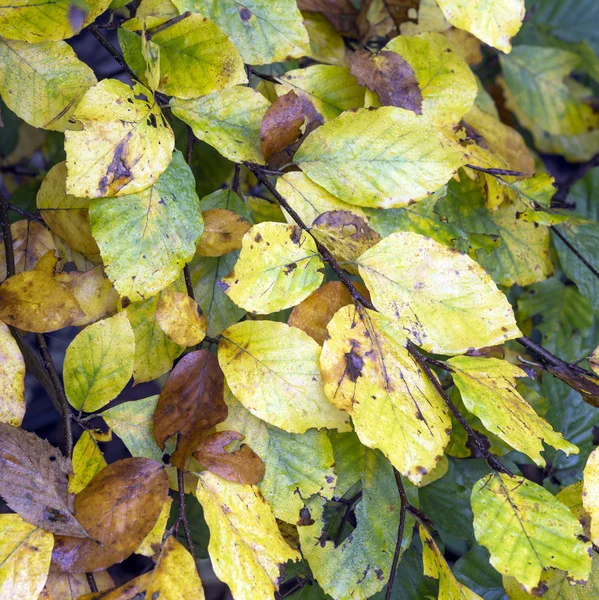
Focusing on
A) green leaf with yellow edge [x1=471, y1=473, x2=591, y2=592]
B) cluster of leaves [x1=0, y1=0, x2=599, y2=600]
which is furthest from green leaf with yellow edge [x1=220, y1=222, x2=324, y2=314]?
green leaf with yellow edge [x1=471, y1=473, x2=591, y2=592]

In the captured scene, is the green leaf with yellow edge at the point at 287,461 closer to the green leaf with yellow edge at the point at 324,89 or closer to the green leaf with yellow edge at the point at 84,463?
the green leaf with yellow edge at the point at 84,463

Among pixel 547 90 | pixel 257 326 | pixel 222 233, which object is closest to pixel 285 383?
pixel 257 326

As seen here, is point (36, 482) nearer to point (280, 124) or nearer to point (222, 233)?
point (222, 233)

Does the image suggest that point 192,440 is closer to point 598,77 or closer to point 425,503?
point 425,503

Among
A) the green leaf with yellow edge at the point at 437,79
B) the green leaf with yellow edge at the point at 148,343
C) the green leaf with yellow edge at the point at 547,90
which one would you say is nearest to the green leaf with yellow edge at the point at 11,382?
the green leaf with yellow edge at the point at 148,343

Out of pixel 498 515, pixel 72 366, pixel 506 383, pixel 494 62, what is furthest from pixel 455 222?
pixel 494 62

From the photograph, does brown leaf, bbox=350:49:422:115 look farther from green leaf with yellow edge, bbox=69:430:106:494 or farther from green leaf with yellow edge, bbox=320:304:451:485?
green leaf with yellow edge, bbox=69:430:106:494
